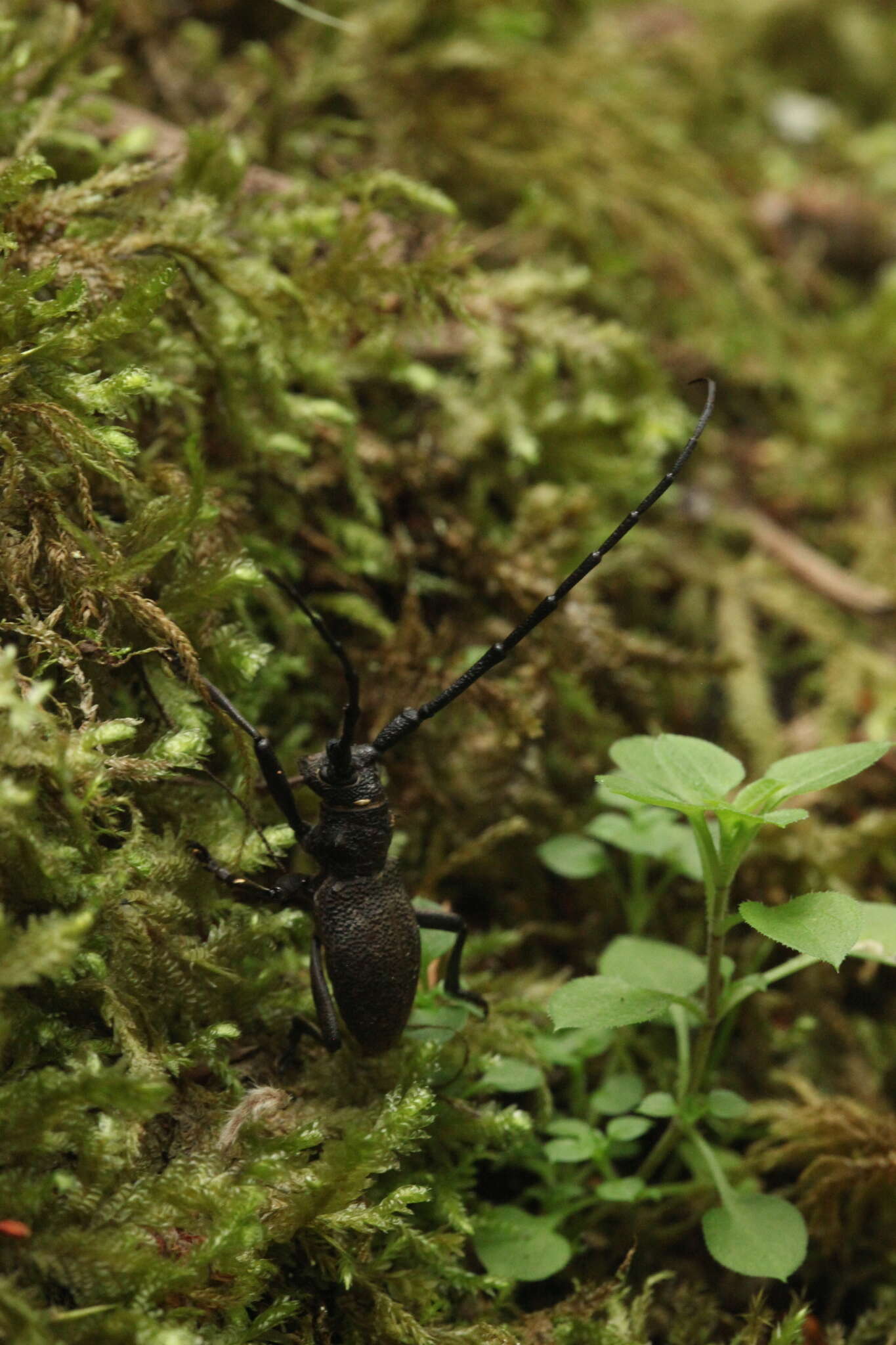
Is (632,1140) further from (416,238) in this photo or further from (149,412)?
(416,238)

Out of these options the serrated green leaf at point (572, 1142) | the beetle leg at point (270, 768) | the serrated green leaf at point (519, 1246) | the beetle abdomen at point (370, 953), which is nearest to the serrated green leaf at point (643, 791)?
the beetle abdomen at point (370, 953)

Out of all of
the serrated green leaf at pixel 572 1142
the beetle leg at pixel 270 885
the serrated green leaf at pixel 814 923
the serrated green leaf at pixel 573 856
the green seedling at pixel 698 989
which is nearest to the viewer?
the serrated green leaf at pixel 814 923

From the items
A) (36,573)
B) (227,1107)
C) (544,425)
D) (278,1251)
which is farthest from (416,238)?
(278,1251)

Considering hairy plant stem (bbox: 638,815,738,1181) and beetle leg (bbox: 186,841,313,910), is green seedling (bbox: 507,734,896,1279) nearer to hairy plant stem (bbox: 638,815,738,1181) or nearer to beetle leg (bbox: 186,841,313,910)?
hairy plant stem (bbox: 638,815,738,1181)

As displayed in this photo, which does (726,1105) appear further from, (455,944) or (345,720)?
(345,720)

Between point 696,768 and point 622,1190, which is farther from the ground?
point 696,768

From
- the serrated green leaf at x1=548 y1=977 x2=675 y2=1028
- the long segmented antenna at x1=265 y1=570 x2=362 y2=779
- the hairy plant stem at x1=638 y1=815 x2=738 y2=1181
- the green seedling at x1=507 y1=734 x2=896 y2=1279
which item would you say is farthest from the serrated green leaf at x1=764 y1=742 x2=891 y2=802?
the long segmented antenna at x1=265 y1=570 x2=362 y2=779

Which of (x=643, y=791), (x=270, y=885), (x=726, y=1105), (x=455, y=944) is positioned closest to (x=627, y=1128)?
(x=726, y=1105)

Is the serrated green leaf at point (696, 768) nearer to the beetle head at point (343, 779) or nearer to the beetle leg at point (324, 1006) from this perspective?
the beetle head at point (343, 779)
